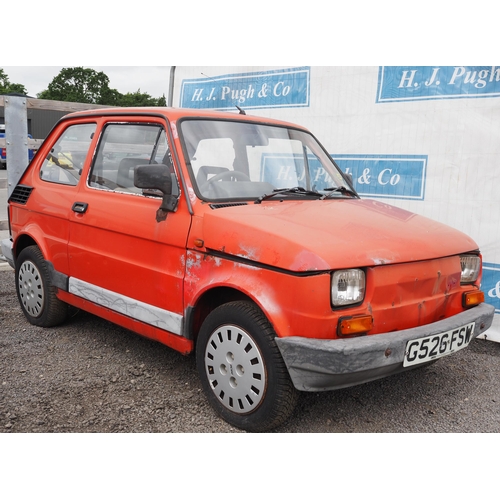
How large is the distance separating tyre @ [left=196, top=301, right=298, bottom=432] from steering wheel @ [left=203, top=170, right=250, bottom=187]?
900mm

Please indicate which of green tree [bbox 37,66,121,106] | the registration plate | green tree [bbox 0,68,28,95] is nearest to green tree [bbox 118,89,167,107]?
green tree [bbox 37,66,121,106]

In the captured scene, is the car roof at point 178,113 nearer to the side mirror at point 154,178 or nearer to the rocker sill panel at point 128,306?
the side mirror at point 154,178

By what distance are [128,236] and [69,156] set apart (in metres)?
1.30

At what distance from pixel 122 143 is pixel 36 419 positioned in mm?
2070

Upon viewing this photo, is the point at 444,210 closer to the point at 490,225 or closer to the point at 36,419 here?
the point at 490,225

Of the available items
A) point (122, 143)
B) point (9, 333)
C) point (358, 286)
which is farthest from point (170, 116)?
point (9, 333)

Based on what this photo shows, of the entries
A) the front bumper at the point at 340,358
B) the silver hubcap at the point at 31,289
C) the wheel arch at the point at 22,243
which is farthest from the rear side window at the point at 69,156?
the front bumper at the point at 340,358

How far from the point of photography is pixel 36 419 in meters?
3.25

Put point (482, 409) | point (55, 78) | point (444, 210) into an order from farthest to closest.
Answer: point (55, 78)
point (444, 210)
point (482, 409)

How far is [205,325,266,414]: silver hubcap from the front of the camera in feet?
9.95

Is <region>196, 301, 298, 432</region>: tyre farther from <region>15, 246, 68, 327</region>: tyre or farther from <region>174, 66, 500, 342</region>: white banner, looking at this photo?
<region>174, 66, 500, 342</region>: white banner

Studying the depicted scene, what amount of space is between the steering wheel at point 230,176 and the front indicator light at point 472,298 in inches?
63.8

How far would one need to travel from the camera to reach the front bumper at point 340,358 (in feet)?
8.93

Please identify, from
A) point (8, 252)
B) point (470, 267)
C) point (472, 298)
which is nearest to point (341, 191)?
point (470, 267)
